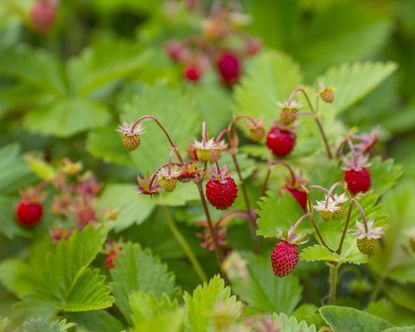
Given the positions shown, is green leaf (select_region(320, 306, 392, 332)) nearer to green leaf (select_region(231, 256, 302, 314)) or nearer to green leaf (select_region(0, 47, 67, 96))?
green leaf (select_region(231, 256, 302, 314))

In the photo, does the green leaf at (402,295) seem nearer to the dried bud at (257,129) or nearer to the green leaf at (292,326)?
the green leaf at (292,326)

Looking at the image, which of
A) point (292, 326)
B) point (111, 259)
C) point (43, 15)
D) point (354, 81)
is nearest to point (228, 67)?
point (354, 81)

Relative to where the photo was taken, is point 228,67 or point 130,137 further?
point 228,67

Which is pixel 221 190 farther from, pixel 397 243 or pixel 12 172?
pixel 12 172

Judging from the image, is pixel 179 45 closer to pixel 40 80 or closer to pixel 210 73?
pixel 210 73

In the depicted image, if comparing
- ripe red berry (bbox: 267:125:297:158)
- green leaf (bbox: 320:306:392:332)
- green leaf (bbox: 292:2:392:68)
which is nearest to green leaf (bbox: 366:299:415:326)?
green leaf (bbox: 320:306:392:332)

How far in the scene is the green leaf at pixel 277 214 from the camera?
1145mm

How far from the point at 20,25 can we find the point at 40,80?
0.41m

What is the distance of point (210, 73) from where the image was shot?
1985mm

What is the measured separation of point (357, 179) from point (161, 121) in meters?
0.46

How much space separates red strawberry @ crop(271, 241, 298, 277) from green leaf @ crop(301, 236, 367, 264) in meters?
0.02

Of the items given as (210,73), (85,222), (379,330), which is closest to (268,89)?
(210,73)

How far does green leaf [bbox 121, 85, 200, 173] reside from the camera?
1415 mm

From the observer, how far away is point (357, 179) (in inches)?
47.9
